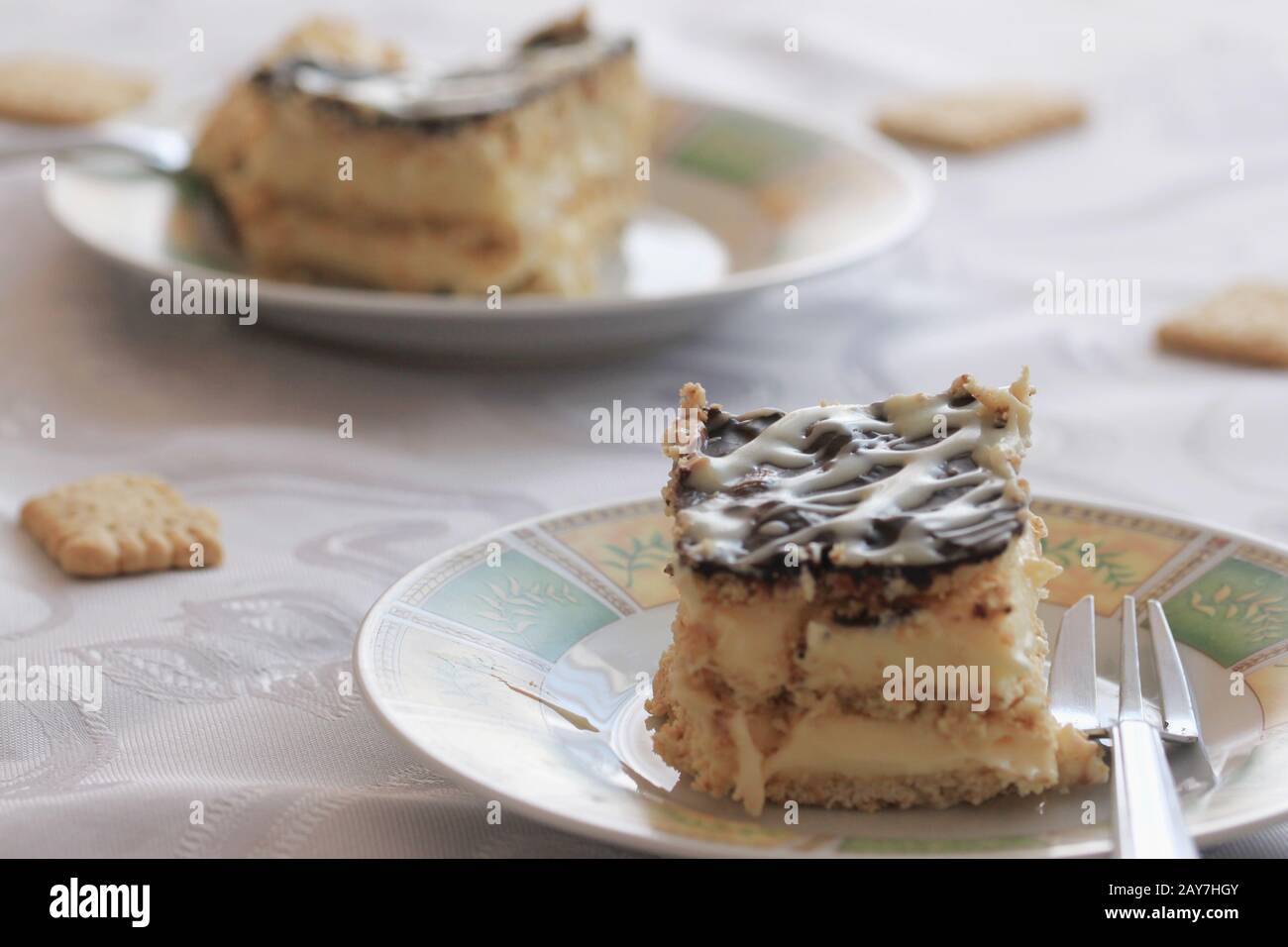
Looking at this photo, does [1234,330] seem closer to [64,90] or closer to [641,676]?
[641,676]

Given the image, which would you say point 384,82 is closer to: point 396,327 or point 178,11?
point 396,327

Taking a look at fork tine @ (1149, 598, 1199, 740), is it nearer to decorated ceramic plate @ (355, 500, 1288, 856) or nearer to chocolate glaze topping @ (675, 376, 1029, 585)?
decorated ceramic plate @ (355, 500, 1288, 856)

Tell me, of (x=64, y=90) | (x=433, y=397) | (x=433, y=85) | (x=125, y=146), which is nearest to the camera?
(x=433, y=397)

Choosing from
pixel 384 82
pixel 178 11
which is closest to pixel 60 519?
pixel 384 82

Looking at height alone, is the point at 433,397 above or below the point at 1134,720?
above

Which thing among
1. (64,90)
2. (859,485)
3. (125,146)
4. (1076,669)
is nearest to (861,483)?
(859,485)

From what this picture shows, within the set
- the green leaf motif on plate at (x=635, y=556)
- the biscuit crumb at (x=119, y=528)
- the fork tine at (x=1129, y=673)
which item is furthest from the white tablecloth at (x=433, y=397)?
the green leaf motif on plate at (x=635, y=556)
